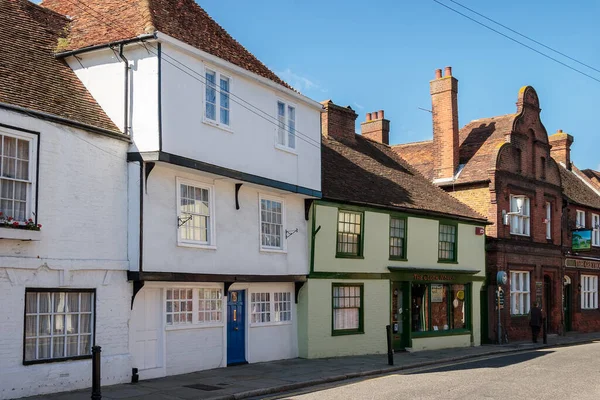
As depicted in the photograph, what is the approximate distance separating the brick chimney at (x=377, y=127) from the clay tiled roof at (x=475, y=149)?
175 centimetres

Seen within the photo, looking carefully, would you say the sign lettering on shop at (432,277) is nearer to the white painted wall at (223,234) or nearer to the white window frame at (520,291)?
the white window frame at (520,291)

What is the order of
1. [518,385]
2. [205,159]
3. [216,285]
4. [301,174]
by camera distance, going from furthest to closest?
[301,174]
[216,285]
[205,159]
[518,385]

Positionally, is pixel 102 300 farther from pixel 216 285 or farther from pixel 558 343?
pixel 558 343

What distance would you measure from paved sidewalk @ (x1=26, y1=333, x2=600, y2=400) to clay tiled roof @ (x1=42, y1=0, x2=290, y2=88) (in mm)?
7623

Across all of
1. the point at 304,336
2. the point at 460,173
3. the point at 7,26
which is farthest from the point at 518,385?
the point at 460,173

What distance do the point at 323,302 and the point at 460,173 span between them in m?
12.7

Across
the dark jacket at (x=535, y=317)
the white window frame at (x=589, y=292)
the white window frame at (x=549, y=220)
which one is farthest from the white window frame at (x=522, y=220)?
the white window frame at (x=589, y=292)

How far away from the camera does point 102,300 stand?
48.3ft

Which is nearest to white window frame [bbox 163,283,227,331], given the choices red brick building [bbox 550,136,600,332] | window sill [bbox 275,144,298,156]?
window sill [bbox 275,144,298,156]

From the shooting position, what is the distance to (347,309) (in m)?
22.6

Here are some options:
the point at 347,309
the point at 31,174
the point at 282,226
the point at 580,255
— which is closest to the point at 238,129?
the point at 282,226

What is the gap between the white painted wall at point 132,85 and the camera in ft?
51.1

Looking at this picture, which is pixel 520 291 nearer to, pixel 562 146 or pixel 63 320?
pixel 562 146

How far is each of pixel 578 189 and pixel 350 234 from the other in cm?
2158
